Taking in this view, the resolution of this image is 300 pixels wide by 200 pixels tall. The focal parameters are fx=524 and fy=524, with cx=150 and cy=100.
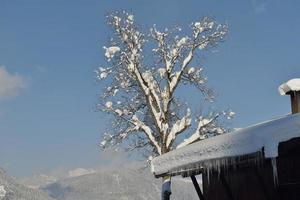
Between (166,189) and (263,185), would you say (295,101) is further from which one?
(166,189)

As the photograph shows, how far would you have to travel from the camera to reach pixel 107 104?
23.1 metres

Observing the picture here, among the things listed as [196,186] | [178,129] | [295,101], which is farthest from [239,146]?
[178,129]

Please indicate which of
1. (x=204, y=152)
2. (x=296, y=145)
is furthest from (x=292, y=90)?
(x=296, y=145)

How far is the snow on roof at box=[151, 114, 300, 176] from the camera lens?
6.41 metres

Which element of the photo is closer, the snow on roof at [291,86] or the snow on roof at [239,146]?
the snow on roof at [239,146]

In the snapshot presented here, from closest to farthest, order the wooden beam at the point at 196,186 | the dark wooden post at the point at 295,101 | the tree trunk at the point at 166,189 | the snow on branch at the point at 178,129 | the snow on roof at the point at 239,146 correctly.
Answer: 1. the snow on roof at the point at 239,146
2. the wooden beam at the point at 196,186
3. the dark wooden post at the point at 295,101
4. the tree trunk at the point at 166,189
5. the snow on branch at the point at 178,129

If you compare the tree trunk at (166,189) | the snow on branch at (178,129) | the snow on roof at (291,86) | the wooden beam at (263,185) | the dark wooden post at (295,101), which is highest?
the snow on branch at (178,129)

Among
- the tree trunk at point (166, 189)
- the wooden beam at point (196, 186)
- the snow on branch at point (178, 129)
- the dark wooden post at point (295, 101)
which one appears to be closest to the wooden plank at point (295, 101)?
the dark wooden post at point (295, 101)

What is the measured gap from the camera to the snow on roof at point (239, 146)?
6.41m

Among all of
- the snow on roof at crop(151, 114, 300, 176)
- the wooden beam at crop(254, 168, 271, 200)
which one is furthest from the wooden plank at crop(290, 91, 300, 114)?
the snow on roof at crop(151, 114, 300, 176)

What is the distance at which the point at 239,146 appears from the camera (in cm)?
712

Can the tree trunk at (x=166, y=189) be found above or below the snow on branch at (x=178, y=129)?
below

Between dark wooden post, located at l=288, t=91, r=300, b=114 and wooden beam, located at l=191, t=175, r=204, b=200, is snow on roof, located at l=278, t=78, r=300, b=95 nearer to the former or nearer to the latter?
dark wooden post, located at l=288, t=91, r=300, b=114

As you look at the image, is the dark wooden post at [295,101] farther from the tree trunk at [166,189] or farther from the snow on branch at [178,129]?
the snow on branch at [178,129]
